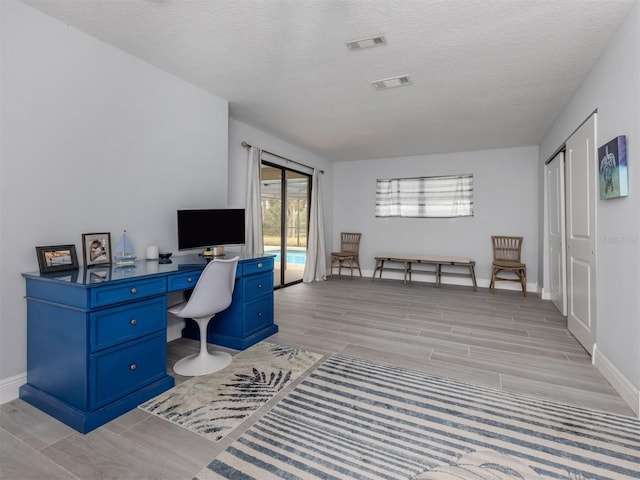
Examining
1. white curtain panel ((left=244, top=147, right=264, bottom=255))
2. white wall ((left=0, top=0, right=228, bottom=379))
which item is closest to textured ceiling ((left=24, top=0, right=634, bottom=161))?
white wall ((left=0, top=0, right=228, bottom=379))

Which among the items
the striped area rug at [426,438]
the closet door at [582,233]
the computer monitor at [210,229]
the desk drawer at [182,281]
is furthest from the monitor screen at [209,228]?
the closet door at [582,233]

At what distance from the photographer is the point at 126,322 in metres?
1.94

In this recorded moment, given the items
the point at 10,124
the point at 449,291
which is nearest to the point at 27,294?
the point at 10,124

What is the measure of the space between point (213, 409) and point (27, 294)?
1.39 meters

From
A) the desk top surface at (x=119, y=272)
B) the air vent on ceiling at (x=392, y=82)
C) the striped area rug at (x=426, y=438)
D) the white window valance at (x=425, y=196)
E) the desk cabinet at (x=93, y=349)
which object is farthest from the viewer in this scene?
the white window valance at (x=425, y=196)

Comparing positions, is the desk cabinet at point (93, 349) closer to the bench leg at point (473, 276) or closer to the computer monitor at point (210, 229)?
the computer monitor at point (210, 229)

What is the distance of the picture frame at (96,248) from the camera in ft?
7.59

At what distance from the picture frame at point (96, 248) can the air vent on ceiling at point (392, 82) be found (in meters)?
2.71

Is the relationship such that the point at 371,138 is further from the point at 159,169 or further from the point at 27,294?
the point at 27,294

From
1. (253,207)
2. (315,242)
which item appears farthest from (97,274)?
(315,242)

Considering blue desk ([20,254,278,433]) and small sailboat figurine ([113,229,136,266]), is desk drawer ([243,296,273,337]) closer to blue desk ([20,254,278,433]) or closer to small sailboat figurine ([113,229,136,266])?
blue desk ([20,254,278,433])

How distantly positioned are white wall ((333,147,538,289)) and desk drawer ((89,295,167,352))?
507 centimetres

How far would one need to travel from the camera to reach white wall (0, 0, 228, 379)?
1.99 m

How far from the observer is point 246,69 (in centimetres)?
289
